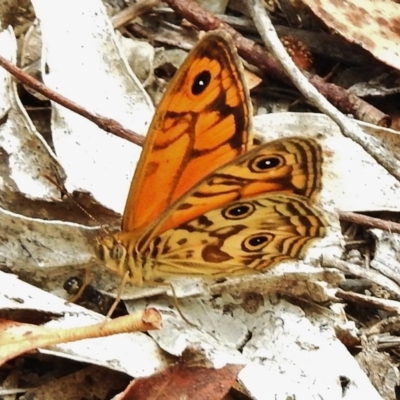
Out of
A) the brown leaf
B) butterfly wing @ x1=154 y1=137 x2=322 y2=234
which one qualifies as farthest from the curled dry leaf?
the brown leaf

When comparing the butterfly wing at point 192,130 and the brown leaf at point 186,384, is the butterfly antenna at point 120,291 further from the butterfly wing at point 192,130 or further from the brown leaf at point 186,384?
the brown leaf at point 186,384

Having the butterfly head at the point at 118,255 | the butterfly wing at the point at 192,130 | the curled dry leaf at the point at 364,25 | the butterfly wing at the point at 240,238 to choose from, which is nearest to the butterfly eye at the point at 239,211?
the butterfly wing at the point at 240,238

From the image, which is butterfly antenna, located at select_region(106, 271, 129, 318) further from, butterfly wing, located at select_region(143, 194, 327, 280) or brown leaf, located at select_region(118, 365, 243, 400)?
brown leaf, located at select_region(118, 365, 243, 400)

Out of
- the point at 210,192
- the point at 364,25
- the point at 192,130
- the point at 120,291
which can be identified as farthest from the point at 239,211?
the point at 364,25

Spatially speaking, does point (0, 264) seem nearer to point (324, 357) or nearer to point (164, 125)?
point (164, 125)

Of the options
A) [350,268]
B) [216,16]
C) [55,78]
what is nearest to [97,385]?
[350,268]

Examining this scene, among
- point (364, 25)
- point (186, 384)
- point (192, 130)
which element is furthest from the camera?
point (364, 25)

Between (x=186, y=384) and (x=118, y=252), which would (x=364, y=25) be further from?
(x=186, y=384)
